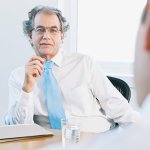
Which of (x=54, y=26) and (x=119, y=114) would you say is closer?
(x=119, y=114)

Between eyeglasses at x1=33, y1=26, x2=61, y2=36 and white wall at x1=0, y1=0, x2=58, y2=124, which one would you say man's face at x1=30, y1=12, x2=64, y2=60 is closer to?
eyeglasses at x1=33, y1=26, x2=61, y2=36

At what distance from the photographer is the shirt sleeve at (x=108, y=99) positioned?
1.89 meters

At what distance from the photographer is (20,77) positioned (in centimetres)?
200

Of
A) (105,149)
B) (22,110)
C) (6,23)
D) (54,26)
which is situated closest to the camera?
(105,149)

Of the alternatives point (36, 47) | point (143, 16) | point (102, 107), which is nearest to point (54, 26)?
point (36, 47)

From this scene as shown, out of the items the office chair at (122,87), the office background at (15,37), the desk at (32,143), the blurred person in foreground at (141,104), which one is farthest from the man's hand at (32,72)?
the blurred person in foreground at (141,104)

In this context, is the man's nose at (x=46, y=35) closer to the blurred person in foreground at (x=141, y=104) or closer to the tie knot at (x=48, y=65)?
the tie knot at (x=48, y=65)

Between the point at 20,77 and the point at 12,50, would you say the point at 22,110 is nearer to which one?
the point at 20,77

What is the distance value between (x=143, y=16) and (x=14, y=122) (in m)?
1.59

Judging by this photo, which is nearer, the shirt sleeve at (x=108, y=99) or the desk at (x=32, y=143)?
the desk at (x=32, y=143)

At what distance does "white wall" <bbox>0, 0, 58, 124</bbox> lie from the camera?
2.99 m

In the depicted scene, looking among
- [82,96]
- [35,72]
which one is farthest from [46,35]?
[82,96]

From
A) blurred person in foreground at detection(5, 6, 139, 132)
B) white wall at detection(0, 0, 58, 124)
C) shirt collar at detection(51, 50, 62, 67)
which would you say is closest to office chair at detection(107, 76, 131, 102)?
blurred person in foreground at detection(5, 6, 139, 132)

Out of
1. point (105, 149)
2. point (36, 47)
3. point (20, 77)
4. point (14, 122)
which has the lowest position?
point (14, 122)
